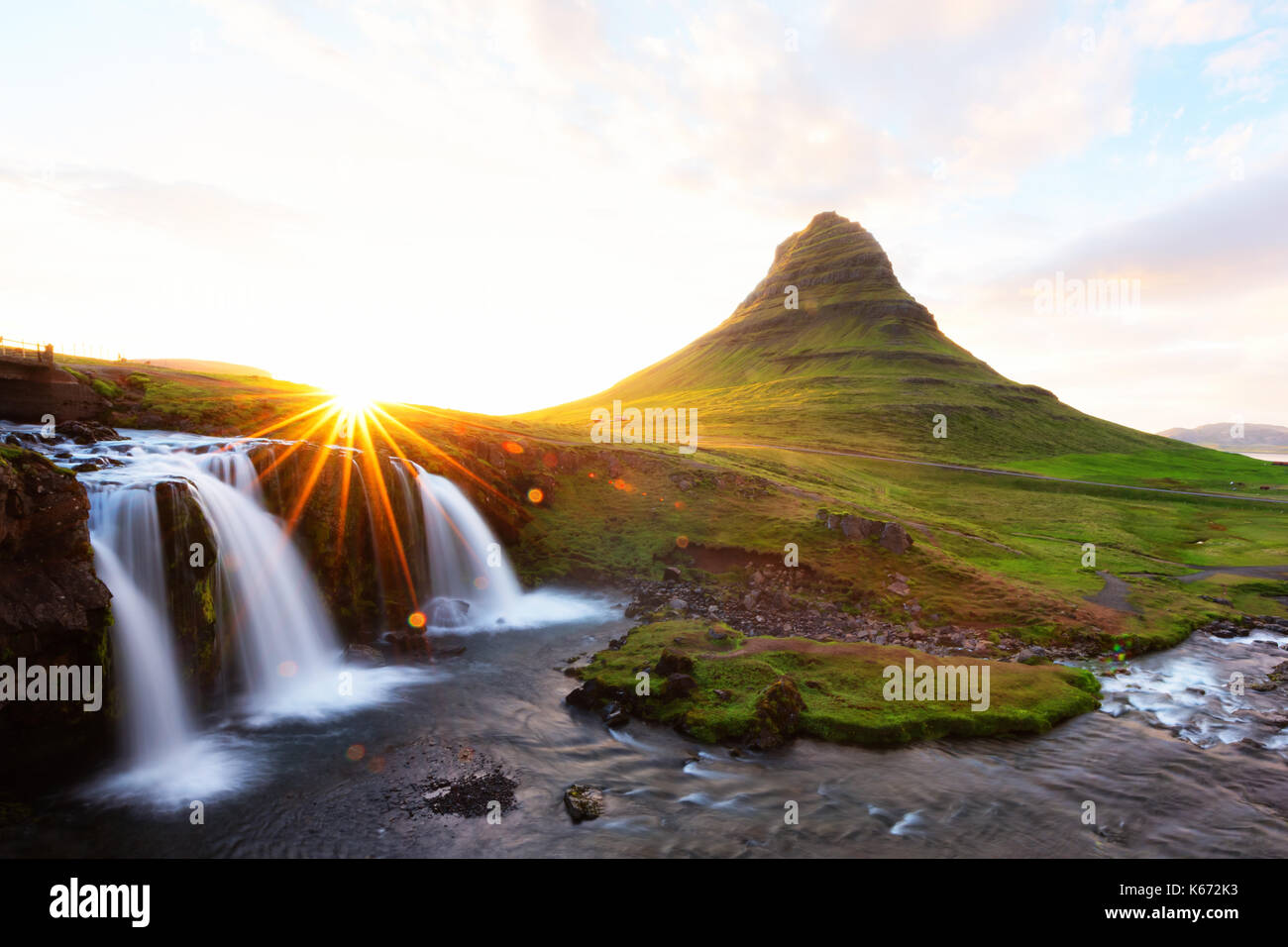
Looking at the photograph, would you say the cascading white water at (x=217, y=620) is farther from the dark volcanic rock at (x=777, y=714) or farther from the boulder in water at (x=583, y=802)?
the dark volcanic rock at (x=777, y=714)

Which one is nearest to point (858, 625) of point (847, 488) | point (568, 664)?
point (568, 664)

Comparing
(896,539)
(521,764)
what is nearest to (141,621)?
(521,764)

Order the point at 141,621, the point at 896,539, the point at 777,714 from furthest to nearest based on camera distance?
the point at 896,539 < the point at 777,714 < the point at 141,621

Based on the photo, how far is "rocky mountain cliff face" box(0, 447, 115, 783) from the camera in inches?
693

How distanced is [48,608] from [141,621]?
132 inches

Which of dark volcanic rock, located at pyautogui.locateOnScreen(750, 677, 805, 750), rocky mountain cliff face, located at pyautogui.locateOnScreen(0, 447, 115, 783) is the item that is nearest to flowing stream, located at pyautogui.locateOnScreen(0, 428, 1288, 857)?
dark volcanic rock, located at pyautogui.locateOnScreen(750, 677, 805, 750)

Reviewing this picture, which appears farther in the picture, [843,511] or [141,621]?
[843,511]

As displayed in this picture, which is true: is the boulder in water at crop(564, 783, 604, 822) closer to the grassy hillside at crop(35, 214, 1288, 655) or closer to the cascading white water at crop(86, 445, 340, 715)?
the cascading white water at crop(86, 445, 340, 715)

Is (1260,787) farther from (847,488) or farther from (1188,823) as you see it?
(847,488)

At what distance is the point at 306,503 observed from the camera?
31.2m

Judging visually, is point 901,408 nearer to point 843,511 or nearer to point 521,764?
point 843,511

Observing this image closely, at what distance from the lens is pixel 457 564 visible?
38844mm
